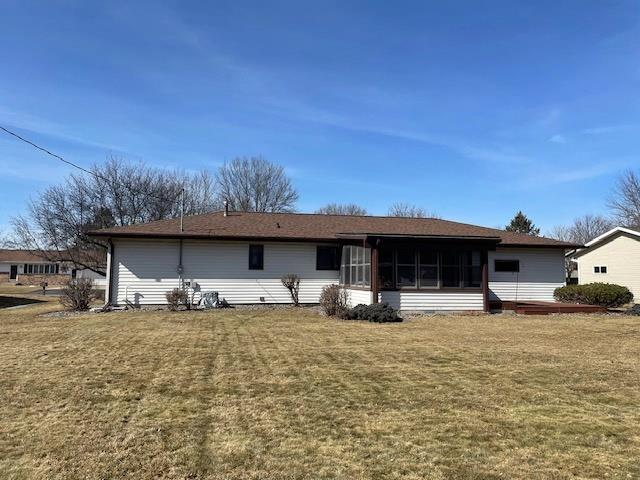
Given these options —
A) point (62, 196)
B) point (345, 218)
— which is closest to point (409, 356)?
point (345, 218)

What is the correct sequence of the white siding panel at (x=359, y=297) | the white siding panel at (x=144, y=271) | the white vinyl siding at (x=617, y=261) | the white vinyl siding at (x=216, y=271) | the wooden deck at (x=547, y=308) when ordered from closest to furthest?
the white siding panel at (x=359, y=297), the wooden deck at (x=547, y=308), the white siding panel at (x=144, y=271), the white vinyl siding at (x=216, y=271), the white vinyl siding at (x=617, y=261)

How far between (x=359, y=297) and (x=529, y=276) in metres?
8.03

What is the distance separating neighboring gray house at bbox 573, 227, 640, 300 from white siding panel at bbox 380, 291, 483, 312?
9.66 metres

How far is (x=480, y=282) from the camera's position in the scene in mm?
17547

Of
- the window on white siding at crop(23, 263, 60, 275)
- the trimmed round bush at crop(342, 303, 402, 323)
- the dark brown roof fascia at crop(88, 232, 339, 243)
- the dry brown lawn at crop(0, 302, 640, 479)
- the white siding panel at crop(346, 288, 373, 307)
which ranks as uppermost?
the dark brown roof fascia at crop(88, 232, 339, 243)

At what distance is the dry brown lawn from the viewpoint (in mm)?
3953

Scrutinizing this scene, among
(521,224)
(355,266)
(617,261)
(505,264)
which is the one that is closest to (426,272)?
(355,266)

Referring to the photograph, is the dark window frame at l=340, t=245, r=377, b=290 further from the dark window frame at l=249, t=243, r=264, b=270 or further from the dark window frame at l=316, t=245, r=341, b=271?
the dark window frame at l=249, t=243, r=264, b=270

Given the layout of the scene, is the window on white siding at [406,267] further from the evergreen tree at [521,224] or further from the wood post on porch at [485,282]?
the evergreen tree at [521,224]

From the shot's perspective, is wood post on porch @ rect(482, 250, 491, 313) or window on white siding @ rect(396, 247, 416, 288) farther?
wood post on porch @ rect(482, 250, 491, 313)

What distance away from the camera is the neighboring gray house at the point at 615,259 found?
966 inches

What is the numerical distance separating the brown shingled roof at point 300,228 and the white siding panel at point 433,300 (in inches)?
79.7

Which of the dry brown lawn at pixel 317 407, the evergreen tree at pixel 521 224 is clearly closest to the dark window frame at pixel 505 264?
the dry brown lawn at pixel 317 407

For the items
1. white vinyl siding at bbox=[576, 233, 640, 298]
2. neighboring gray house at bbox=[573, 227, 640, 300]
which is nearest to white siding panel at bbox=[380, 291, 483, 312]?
neighboring gray house at bbox=[573, 227, 640, 300]
